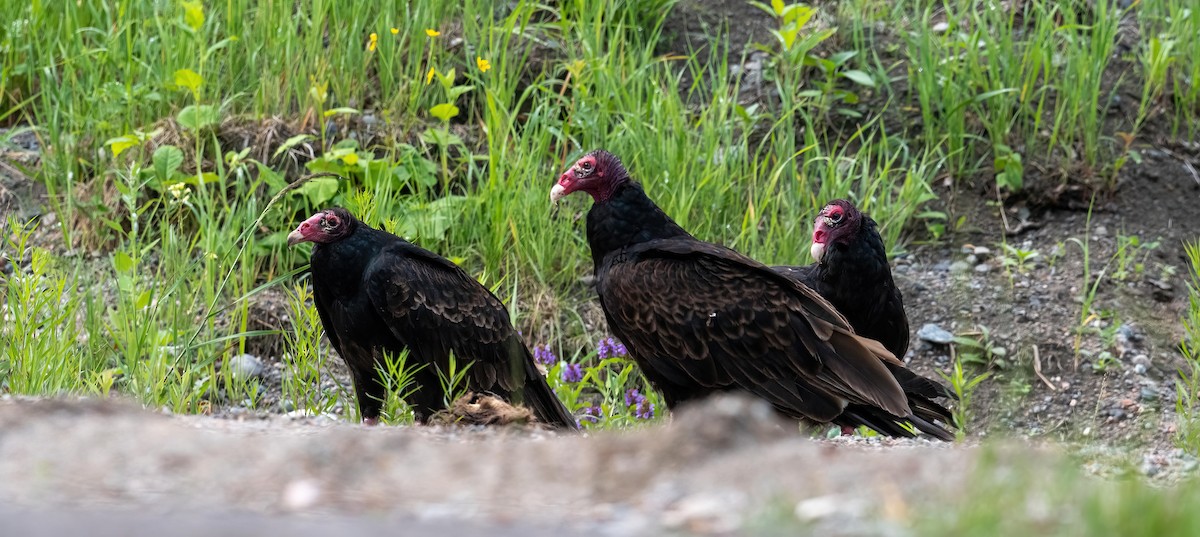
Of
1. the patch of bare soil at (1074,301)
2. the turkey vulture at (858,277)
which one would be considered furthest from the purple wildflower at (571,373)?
the patch of bare soil at (1074,301)

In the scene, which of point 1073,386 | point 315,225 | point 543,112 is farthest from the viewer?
point 543,112

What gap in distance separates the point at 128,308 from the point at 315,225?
75 cm

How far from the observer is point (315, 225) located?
4.69 m

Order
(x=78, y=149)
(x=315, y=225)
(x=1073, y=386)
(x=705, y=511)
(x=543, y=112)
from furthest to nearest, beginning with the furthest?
(x=543, y=112)
(x=78, y=149)
(x=1073, y=386)
(x=315, y=225)
(x=705, y=511)

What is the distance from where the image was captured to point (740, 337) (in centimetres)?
478

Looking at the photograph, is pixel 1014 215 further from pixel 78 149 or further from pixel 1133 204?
pixel 78 149

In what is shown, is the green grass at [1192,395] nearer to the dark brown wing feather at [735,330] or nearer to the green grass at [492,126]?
the dark brown wing feather at [735,330]

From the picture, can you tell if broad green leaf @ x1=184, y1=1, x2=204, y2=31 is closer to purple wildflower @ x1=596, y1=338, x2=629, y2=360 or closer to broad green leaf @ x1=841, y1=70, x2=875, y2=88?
purple wildflower @ x1=596, y1=338, x2=629, y2=360

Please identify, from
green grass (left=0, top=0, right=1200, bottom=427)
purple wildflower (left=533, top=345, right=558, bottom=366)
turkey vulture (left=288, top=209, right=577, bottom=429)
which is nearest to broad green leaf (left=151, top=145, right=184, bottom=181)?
green grass (left=0, top=0, right=1200, bottom=427)

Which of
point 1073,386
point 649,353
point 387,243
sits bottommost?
point 1073,386

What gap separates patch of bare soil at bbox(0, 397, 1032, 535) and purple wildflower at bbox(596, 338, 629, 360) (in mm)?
2865

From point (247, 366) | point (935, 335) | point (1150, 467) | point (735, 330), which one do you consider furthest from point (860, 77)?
point (1150, 467)

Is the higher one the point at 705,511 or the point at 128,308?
the point at 705,511

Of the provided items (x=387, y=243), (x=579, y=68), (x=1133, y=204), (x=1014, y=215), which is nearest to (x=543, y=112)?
(x=579, y=68)
